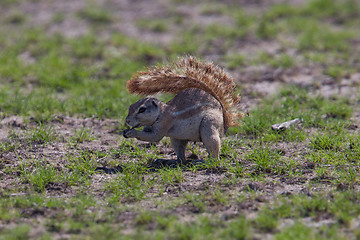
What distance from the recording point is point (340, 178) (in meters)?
5.78

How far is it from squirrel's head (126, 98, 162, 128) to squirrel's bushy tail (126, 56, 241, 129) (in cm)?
36

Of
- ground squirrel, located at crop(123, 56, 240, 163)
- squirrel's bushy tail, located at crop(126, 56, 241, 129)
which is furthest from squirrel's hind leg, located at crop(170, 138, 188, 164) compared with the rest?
squirrel's bushy tail, located at crop(126, 56, 241, 129)

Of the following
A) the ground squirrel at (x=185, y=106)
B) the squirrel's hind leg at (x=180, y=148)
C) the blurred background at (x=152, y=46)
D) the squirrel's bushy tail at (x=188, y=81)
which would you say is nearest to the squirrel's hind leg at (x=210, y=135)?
the ground squirrel at (x=185, y=106)

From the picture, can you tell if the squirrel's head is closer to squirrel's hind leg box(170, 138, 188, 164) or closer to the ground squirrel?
the ground squirrel

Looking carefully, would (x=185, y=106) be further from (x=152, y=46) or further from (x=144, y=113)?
(x=152, y=46)

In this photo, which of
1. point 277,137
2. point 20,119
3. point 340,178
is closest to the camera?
point 340,178

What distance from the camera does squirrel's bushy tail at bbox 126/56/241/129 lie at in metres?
6.33

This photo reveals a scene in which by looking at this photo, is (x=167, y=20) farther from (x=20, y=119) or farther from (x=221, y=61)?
(x=20, y=119)

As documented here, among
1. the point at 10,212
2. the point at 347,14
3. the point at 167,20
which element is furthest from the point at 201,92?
the point at 347,14

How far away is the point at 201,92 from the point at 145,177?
3.94 ft

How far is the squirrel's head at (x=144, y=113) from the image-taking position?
237 inches

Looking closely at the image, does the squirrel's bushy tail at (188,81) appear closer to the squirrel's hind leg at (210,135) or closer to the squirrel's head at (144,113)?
the squirrel's head at (144,113)

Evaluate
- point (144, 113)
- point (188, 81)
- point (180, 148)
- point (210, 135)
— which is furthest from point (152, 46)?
point (210, 135)

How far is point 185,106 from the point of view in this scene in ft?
20.2
